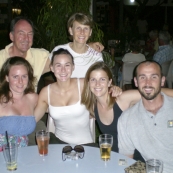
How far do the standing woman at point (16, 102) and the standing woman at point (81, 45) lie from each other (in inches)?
29.9

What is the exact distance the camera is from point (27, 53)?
3.48 m

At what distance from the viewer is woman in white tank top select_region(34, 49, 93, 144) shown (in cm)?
273

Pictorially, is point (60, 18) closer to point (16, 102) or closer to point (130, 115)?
point (16, 102)

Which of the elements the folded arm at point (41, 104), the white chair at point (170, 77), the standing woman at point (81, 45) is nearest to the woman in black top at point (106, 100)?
the folded arm at point (41, 104)

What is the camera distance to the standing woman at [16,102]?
248 centimetres

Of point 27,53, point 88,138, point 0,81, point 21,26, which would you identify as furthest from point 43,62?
point 88,138

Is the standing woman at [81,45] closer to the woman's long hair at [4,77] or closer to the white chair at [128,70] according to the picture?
the woman's long hair at [4,77]

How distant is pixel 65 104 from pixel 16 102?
47 centimetres

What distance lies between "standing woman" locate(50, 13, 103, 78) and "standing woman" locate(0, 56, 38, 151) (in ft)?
2.49

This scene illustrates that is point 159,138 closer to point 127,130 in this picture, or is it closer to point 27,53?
point 127,130

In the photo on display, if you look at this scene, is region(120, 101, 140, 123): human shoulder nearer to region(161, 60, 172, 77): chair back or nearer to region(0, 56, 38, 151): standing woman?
region(0, 56, 38, 151): standing woman

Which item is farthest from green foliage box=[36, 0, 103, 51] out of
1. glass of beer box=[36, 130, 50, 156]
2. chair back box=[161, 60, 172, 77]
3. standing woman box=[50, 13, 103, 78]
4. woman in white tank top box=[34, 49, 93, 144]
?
glass of beer box=[36, 130, 50, 156]

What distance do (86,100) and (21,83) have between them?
0.62 meters

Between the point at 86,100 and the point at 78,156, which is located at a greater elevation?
the point at 86,100
